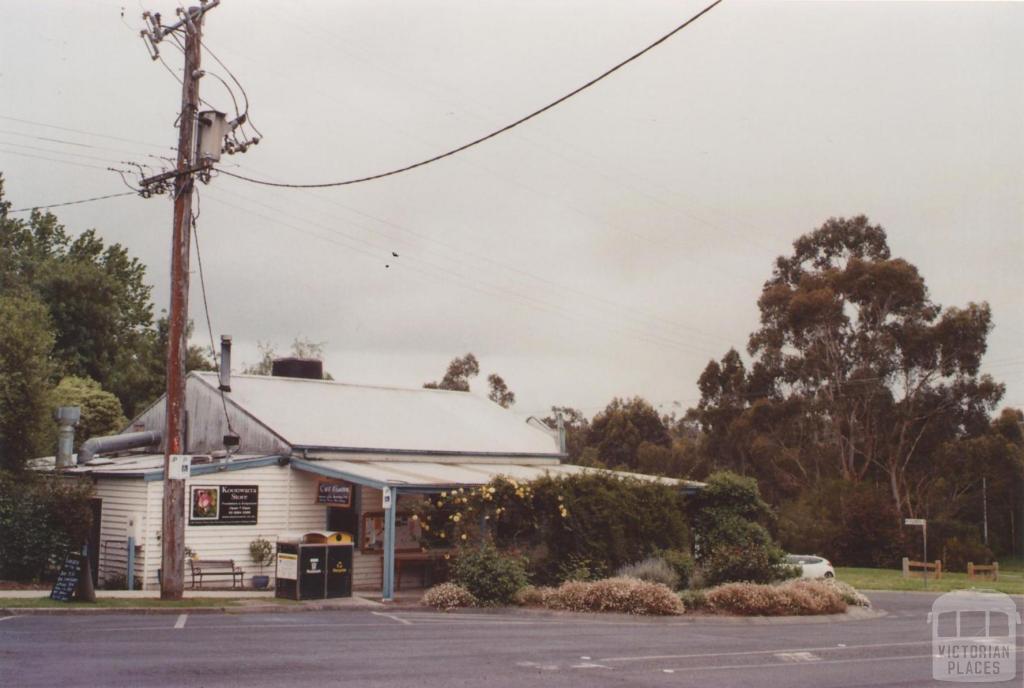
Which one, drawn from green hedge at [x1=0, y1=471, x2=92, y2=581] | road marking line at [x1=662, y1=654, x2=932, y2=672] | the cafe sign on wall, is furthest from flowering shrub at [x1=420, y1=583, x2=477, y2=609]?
road marking line at [x1=662, y1=654, x2=932, y2=672]

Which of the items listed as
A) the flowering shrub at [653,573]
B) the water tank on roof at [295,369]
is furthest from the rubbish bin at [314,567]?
the water tank on roof at [295,369]

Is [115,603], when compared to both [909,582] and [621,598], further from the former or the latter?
[909,582]

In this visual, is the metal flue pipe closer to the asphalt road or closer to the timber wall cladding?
the timber wall cladding

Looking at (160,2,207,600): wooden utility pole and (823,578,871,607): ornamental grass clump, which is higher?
(160,2,207,600): wooden utility pole

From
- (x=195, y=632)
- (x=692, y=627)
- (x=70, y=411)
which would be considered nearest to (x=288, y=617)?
(x=195, y=632)

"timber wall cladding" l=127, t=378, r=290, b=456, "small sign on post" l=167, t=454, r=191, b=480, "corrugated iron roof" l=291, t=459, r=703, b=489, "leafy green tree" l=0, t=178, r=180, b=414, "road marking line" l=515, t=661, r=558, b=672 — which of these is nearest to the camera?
"road marking line" l=515, t=661, r=558, b=672

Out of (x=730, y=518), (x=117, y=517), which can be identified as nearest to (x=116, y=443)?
(x=117, y=517)

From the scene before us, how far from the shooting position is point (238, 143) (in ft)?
72.7

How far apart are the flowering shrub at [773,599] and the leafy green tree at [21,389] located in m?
16.7

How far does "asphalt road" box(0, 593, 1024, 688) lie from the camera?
12.0 metres

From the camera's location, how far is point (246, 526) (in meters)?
25.8

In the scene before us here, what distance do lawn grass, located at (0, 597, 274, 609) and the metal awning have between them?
4.48 metres

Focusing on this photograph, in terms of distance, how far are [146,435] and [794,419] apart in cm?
3611

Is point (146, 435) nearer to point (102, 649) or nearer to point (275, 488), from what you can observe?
point (275, 488)
